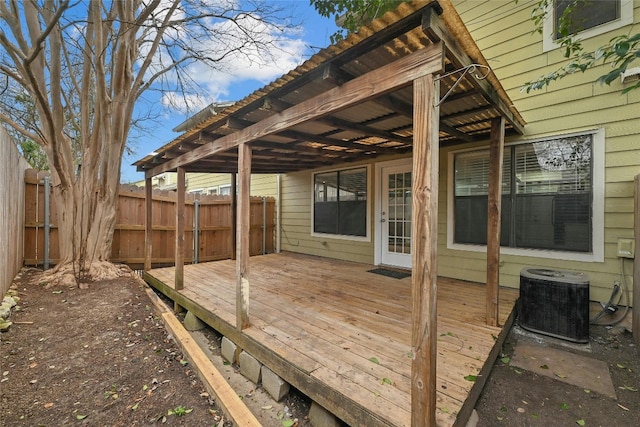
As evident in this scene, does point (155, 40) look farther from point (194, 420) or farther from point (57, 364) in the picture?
point (194, 420)

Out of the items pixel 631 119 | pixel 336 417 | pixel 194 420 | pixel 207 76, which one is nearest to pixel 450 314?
pixel 336 417

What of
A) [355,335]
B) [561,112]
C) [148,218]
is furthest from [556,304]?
Result: [148,218]

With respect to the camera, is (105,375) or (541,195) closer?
(105,375)

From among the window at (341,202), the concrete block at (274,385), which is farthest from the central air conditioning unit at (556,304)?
the window at (341,202)

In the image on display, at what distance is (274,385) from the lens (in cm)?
238

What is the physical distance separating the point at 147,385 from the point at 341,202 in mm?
4718

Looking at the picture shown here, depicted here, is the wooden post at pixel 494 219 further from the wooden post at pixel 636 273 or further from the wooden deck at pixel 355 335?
the wooden post at pixel 636 273

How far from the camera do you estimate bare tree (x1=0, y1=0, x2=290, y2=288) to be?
4.41m

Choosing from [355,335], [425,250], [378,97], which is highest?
[378,97]

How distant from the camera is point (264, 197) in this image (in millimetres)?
8125

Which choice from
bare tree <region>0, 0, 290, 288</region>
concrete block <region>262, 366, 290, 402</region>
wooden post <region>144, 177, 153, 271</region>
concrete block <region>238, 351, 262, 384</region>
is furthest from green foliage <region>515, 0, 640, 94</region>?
wooden post <region>144, 177, 153, 271</region>

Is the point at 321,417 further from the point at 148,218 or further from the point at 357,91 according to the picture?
the point at 148,218

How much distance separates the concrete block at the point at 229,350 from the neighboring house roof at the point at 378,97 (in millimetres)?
2185

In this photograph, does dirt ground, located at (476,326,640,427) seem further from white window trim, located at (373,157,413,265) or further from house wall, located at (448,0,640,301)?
white window trim, located at (373,157,413,265)
